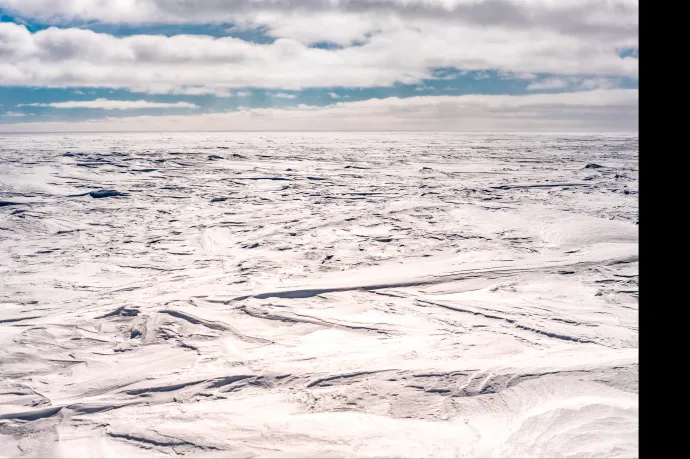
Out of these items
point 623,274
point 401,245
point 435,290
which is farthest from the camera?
point 401,245

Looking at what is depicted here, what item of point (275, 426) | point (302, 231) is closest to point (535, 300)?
point (275, 426)

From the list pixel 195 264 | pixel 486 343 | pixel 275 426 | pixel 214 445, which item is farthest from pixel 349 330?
pixel 195 264

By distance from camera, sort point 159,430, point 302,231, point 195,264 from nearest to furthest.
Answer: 1. point 159,430
2. point 195,264
3. point 302,231

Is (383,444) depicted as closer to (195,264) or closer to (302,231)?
(195,264)

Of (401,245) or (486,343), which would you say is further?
(401,245)

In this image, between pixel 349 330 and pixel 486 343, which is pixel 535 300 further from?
pixel 349 330
